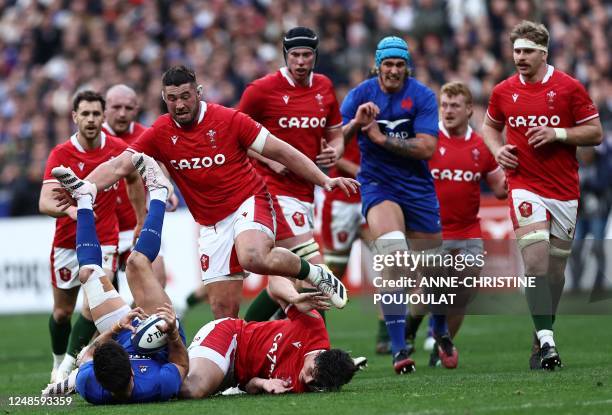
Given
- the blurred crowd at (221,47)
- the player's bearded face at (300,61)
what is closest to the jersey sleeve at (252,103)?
the player's bearded face at (300,61)

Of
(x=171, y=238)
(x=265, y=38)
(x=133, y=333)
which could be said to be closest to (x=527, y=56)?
(x=133, y=333)

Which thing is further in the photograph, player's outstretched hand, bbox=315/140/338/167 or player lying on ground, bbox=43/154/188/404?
player's outstretched hand, bbox=315/140/338/167

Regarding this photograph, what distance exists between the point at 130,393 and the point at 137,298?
106 cm

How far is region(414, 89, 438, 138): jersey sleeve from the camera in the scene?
38.9 feet

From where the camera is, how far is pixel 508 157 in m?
11.2

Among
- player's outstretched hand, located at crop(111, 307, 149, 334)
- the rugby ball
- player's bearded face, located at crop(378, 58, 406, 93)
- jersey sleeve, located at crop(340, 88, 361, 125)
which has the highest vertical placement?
player's bearded face, located at crop(378, 58, 406, 93)

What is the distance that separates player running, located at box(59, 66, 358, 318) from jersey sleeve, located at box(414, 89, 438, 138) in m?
1.93

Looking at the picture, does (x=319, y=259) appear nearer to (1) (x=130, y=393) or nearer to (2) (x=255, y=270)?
(2) (x=255, y=270)

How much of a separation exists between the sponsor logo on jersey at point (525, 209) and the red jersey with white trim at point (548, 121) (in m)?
0.15

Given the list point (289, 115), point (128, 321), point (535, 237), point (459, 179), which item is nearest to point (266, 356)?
point (128, 321)

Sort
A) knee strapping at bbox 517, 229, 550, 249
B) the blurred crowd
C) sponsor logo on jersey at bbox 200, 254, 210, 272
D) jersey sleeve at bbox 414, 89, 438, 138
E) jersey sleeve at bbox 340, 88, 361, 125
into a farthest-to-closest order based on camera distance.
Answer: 1. the blurred crowd
2. jersey sleeve at bbox 340, 88, 361, 125
3. jersey sleeve at bbox 414, 89, 438, 138
4. knee strapping at bbox 517, 229, 550, 249
5. sponsor logo on jersey at bbox 200, 254, 210, 272

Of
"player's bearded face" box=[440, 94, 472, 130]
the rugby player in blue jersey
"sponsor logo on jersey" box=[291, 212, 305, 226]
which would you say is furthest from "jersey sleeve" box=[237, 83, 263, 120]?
"player's bearded face" box=[440, 94, 472, 130]

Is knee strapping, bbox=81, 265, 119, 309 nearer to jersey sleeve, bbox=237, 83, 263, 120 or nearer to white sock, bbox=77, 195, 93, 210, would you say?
white sock, bbox=77, 195, 93, 210

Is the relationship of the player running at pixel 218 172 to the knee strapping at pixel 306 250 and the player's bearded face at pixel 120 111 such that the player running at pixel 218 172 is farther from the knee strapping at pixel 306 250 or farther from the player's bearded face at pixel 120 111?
the player's bearded face at pixel 120 111
